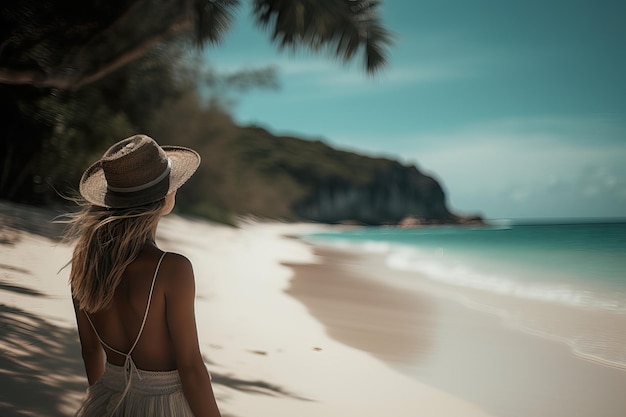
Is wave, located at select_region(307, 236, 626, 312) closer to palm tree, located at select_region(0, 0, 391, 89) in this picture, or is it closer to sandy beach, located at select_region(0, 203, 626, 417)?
sandy beach, located at select_region(0, 203, 626, 417)

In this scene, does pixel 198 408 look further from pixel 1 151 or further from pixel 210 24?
pixel 1 151

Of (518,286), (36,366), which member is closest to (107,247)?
(36,366)

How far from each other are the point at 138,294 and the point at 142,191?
11.0 inches

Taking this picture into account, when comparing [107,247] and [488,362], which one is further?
[488,362]

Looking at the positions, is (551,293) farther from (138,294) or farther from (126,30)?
(138,294)

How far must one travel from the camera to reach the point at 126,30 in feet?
25.0

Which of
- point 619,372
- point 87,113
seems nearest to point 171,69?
point 87,113

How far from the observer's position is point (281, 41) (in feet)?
28.2

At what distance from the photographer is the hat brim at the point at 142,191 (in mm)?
1517

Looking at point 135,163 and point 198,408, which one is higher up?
point 135,163

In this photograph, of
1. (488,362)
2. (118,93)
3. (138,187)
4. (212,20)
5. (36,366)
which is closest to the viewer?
(138,187)

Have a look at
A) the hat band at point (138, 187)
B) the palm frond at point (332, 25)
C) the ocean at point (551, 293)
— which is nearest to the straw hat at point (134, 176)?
the hat band at point (138, 187)

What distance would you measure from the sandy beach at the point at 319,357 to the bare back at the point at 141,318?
125cm

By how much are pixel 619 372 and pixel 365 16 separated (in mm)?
6404
